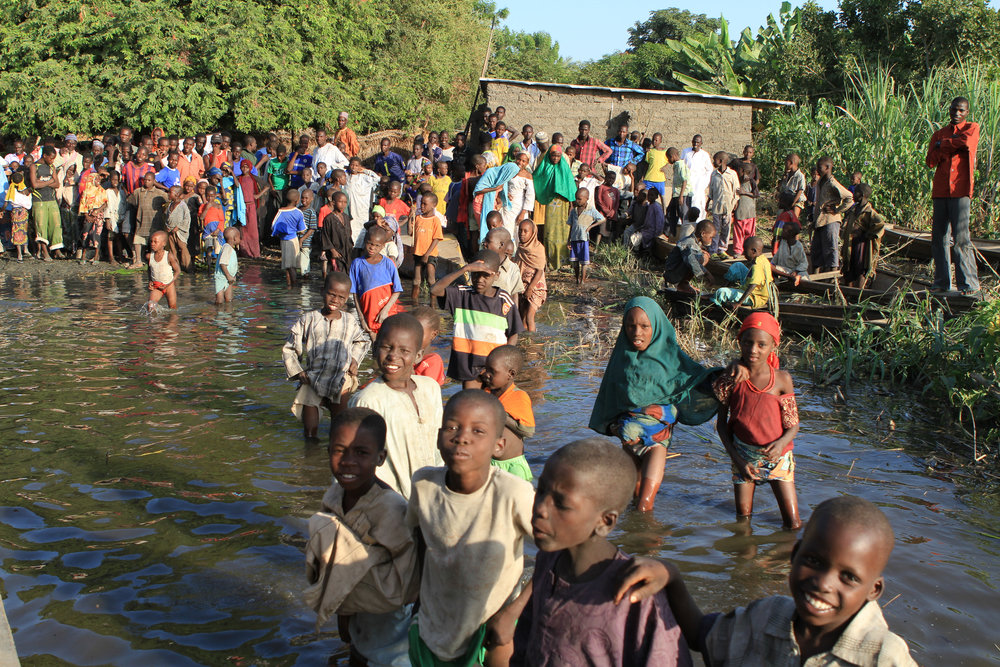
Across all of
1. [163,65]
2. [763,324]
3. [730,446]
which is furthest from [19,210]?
[763,324]

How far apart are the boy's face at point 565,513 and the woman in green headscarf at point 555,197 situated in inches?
495

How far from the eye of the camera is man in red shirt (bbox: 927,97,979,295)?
9.86m

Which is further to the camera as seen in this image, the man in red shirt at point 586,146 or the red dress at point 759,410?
the man in red shirt at point 586,146

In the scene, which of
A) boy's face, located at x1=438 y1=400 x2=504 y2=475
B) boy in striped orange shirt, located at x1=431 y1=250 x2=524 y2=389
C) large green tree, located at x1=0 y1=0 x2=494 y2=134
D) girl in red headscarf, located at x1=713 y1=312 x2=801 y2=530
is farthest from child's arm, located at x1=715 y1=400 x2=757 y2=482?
large green tree, located at x1=0 y1=0 x2=494 y2=134

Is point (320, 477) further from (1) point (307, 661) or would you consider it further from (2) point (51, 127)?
(2) point (51, 127)

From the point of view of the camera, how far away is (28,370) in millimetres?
9188

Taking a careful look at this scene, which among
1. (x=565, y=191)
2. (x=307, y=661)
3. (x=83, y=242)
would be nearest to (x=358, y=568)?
(x=307, y=661)

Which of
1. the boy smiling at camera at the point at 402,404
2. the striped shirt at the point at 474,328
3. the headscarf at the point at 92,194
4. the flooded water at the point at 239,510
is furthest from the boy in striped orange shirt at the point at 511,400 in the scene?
the headscarf at the point at 92,194

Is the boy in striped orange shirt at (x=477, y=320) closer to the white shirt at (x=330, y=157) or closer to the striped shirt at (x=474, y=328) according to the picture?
the striped shirt at (x=474, y=328)

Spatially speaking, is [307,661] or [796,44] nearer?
[307,661]

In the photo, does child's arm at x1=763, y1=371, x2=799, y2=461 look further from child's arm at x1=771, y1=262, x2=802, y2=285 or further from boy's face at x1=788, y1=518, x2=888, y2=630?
child's arm at x1=771, y1=262, x2=802, y2=285

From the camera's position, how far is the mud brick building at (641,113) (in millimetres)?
19203

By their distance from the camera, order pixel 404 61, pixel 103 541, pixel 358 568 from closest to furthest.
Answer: pixel 358 568
pixel 103 541
pixel 404 61

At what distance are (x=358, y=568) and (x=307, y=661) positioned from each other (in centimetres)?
104
